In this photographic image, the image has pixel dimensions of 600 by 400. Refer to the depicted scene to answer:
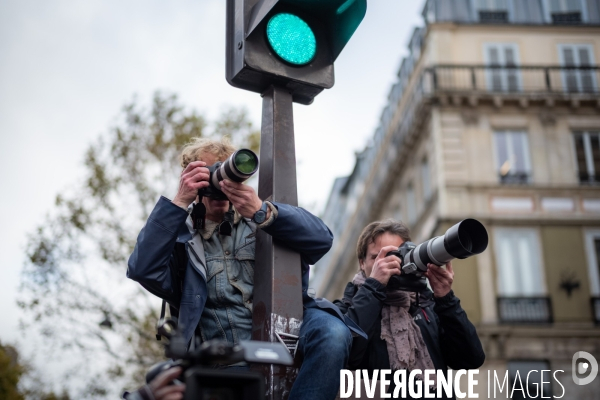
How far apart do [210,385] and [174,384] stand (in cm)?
23

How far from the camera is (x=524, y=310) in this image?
2038 cm

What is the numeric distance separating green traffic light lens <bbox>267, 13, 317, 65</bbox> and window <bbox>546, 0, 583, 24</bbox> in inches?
947

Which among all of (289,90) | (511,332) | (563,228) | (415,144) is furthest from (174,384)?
(415,144)

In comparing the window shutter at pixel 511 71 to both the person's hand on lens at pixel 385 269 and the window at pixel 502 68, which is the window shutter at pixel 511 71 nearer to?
the window at pixel 502 68

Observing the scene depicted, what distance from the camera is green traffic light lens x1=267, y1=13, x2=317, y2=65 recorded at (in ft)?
11.0

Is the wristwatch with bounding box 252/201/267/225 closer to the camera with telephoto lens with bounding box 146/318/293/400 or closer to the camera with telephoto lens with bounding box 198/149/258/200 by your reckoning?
the camera with telephoto lens with bounding box 198/149/258/200

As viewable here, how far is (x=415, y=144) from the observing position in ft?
82.8

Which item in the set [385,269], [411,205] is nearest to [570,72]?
[411,205]

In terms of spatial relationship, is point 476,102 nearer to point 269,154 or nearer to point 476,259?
point 476,259

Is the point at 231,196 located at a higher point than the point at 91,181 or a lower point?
lower

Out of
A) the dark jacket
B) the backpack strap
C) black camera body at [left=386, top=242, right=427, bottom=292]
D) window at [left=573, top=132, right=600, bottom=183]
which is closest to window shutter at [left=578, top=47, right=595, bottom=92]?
window at [left=573, top=132, right=600, bottom=183]

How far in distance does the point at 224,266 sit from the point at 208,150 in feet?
2.35

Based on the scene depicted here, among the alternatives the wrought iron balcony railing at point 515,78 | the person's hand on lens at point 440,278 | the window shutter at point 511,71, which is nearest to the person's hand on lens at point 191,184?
the person's hand on lens at point 440,278

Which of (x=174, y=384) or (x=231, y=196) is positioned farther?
(x=231, y=196)
